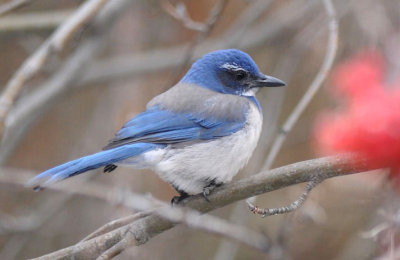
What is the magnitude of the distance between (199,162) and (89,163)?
0.77 meters

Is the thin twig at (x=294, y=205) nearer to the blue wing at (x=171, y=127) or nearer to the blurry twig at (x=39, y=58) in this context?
the blue wing at (x=171, y=127)

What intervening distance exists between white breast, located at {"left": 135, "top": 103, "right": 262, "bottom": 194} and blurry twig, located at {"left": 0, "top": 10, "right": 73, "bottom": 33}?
7.27 feet

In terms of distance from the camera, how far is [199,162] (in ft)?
13.0

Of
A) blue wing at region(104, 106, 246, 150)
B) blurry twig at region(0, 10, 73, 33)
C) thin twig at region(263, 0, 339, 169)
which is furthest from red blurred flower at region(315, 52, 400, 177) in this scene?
blurry twig at region(0, 10, 73, 33)

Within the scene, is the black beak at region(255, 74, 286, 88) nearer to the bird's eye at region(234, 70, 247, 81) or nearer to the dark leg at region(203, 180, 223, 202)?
the bird's eye at region(234, 70, 247, 81)

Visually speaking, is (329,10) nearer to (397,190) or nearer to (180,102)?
(180,102)

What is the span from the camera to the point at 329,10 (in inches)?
156

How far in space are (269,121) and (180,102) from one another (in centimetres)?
133

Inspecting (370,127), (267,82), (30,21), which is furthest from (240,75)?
(370,127)

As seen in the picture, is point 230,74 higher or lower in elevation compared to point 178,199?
higher

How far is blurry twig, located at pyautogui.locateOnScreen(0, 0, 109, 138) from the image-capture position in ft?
12.2

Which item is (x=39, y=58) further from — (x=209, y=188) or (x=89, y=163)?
(x=209, y=188)

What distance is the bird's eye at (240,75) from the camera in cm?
459

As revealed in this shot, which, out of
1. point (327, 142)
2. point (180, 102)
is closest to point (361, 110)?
point (327, 142)
